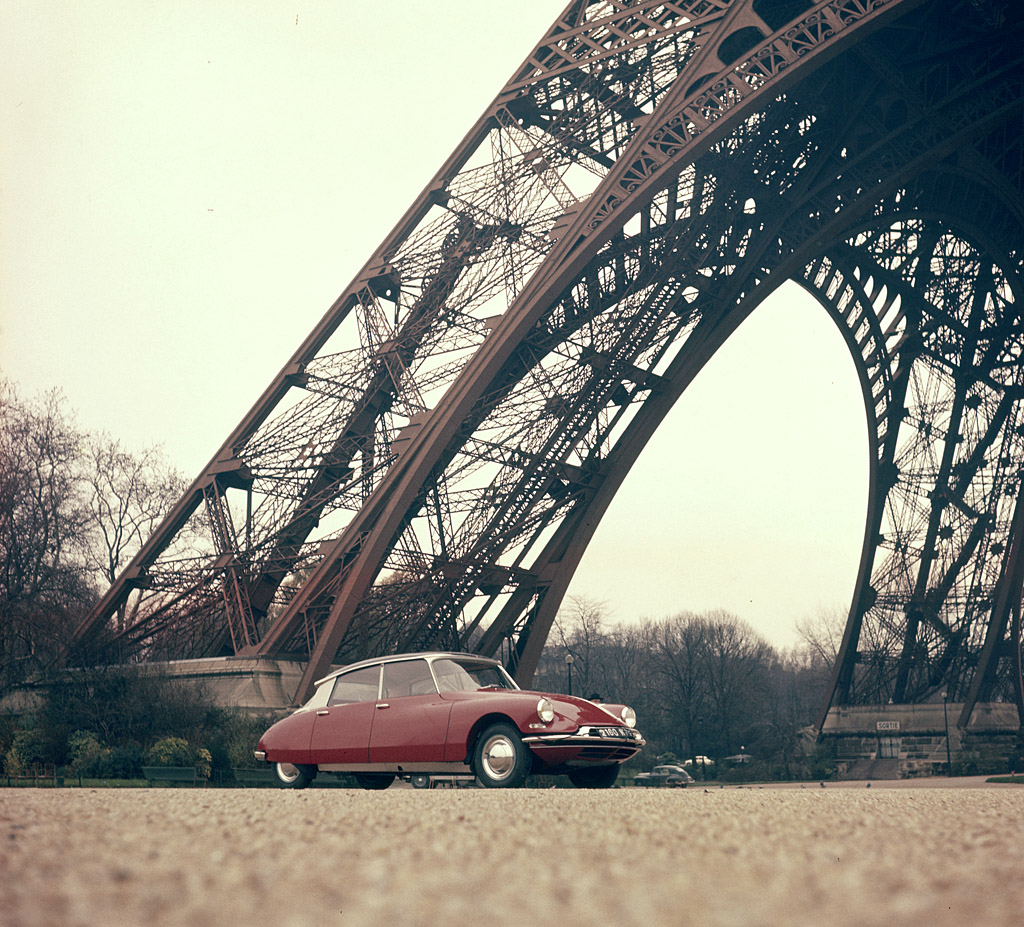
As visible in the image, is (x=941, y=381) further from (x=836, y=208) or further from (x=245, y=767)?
(x=245, y=767)

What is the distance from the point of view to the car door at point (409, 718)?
28.2 feet

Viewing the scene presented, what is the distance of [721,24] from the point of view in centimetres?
1934

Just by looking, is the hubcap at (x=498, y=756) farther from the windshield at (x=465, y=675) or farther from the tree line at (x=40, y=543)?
the tree line at (x=40, y=543)

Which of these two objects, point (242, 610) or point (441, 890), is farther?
point (242, 610)

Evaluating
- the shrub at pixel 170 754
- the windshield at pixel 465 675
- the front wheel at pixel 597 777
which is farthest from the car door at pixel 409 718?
the shrub at pixel 170 754

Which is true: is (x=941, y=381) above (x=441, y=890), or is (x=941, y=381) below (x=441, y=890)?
above

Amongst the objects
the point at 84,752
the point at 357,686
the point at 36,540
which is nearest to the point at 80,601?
the point at 36,540

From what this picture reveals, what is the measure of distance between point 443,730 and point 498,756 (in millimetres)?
551

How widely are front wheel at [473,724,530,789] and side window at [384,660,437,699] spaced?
895 mm

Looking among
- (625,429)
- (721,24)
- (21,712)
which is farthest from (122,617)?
(721,24)

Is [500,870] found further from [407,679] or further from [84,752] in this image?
[84,752]

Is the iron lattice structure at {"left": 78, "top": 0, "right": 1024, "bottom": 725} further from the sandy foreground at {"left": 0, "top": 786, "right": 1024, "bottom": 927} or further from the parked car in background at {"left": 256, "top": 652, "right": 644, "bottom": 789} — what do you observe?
the sandy foreground at {"left": 0, "top": 786, "right": 1024, "bottom": 927}

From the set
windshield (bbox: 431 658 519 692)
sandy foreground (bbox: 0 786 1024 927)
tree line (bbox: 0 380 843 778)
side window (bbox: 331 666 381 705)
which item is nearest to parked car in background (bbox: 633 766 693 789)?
tree line (bbox: 0 380 843 778)

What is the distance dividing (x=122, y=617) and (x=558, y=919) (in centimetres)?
2059
